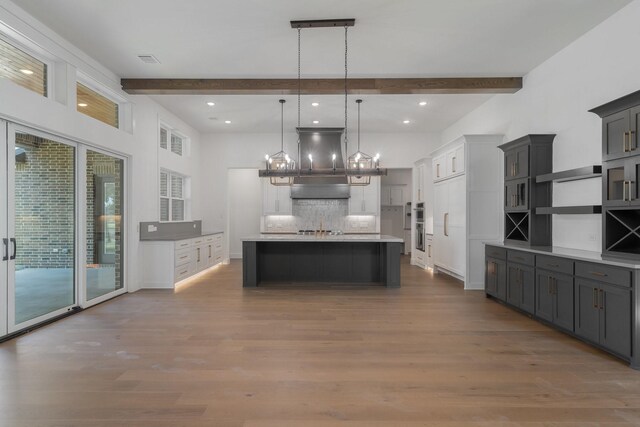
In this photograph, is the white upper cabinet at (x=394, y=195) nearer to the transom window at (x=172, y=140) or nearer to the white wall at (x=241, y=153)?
the white wall at (x=241, y=153)

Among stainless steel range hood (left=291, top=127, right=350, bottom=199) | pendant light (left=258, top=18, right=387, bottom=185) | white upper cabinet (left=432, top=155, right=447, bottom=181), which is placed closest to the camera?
pendant light (left=258, top=18, right=387, bottom=185)

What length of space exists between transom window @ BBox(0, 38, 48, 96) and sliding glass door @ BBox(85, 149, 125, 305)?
1054 millimetres

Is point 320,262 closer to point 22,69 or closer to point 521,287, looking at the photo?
point 521,287

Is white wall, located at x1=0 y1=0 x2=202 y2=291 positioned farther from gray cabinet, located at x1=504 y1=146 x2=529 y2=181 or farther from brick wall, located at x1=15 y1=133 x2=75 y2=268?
gray cabinet, located at x1=504 y1=146 x2=529 y2=181

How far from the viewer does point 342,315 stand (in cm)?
450

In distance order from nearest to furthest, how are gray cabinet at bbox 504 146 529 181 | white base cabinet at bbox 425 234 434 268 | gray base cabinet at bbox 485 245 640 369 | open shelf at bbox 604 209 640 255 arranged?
1. gray base cabinet at bbox 485 245 640 369
2. open shelf at bbox 604 209 640 255
3. gray cabinet at bbox 504 146 529 181
4. white base cabinet at bbox 425 234 434 268

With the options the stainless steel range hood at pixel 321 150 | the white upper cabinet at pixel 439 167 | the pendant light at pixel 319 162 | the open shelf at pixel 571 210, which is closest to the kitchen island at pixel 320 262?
the pendant light at pixel 319 162

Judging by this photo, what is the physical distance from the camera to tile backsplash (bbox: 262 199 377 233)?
368 inches

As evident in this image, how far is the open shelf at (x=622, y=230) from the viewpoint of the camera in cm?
342

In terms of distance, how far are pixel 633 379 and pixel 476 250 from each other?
3.49 metres

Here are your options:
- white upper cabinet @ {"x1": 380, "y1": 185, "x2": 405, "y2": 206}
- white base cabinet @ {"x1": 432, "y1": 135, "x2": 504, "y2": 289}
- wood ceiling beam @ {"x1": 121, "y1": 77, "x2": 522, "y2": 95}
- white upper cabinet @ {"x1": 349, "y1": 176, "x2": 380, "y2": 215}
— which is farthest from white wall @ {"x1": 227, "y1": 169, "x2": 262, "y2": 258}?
white base cabinet @ {"x1": 432, "y1": 135, "x2": 504, "y2": 289}

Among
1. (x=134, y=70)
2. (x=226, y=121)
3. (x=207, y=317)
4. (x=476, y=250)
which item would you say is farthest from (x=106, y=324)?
(x=476, y=250)

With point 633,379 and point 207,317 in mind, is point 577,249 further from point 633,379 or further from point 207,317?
point 207,317

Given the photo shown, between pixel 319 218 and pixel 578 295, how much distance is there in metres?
6.52
